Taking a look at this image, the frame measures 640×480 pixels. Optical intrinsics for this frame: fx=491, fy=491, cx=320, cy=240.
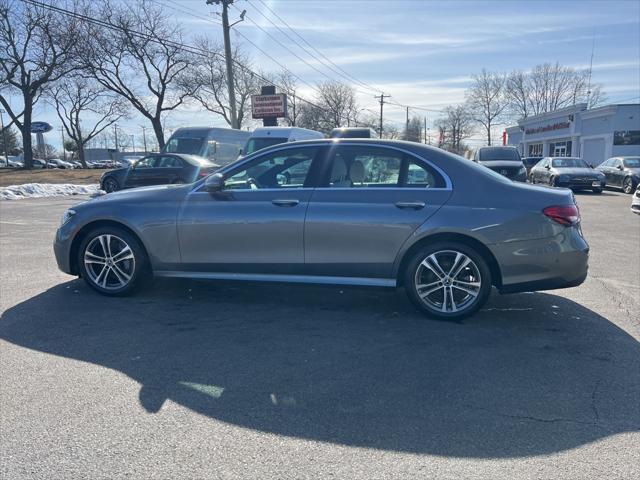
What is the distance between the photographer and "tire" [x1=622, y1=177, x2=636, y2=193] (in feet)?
60.6

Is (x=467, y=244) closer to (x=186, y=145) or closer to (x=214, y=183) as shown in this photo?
(x=214, y=183)

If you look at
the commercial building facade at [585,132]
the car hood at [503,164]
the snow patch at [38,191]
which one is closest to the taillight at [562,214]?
the car hood at [503,164]

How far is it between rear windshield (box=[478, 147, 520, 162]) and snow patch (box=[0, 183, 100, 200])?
16979 mm

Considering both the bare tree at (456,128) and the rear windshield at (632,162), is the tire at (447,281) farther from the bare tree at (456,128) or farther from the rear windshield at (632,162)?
the bare tree at (456,128)

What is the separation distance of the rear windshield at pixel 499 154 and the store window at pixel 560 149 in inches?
1033

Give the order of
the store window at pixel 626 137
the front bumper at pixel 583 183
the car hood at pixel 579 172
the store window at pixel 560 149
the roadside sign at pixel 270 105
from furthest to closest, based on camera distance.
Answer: the store window at pixel 560 149 < the store window at pixel 626 137 < the roadside sign at pixel 270 105 < the car hood at pixel 579 172 < the front bumper at pixel 583 183

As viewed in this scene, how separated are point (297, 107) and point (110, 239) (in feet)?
197

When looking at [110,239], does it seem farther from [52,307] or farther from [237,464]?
[237,464]

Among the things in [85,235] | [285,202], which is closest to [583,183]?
[285,202]

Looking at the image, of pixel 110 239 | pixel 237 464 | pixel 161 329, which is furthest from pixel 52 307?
pixel 237 464

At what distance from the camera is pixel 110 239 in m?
5.16

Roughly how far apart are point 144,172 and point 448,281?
45.4ft

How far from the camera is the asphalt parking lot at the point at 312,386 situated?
2.55m

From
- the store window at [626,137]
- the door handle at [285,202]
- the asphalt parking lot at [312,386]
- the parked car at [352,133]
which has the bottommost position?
the asphalt parking lot at [312,386]
